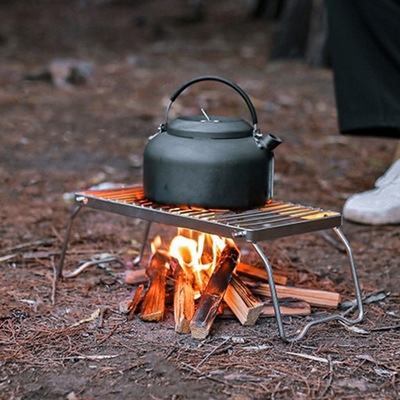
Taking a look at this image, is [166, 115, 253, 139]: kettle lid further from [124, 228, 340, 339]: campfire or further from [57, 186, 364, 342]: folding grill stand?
[124, 228, 340, 339]: campfire

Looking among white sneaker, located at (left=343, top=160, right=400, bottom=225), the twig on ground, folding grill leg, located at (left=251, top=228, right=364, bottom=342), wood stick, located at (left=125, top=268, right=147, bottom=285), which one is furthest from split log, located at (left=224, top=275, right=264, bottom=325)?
white sneaker, located at (left=343, top=160, right=400, bottom=225)

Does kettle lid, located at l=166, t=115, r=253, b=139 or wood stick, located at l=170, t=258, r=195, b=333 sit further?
kettle lid, located at l=166, t=115, r=253, b=139

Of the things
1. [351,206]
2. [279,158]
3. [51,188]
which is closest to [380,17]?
[351,206]

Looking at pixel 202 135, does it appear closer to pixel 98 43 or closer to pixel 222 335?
pixel 222 335

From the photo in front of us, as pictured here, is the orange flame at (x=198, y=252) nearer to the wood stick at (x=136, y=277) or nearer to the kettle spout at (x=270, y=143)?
the wood stick at (x=136, y=277)

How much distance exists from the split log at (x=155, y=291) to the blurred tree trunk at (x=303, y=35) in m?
6.33

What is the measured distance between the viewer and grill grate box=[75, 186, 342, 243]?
282 cm

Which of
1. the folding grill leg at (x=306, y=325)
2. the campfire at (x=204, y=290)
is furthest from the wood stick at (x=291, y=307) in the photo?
the folding grill leg at (x=306, y=325)

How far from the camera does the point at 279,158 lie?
6137mm

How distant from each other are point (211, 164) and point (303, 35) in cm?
754

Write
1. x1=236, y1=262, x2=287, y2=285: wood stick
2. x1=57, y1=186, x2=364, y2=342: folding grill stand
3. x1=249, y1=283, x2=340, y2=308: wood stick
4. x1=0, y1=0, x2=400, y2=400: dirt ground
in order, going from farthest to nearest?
x1=236, y1=262, x2=287, y2=285: wood stick < x1=249, y1=283, x2=340, y2=308: wood stick < x1=57, y1=186, x2=364, y2=342: folding grill stand < x1=0, y1=0, x2=400, y2=400: dirt ground

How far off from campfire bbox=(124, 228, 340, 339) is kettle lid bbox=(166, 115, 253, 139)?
424 millimetres

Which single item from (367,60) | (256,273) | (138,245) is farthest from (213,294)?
(367,60)

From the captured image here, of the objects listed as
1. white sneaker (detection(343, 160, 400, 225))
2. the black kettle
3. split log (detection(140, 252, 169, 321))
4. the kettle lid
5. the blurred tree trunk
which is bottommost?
the blurred tree trunk
